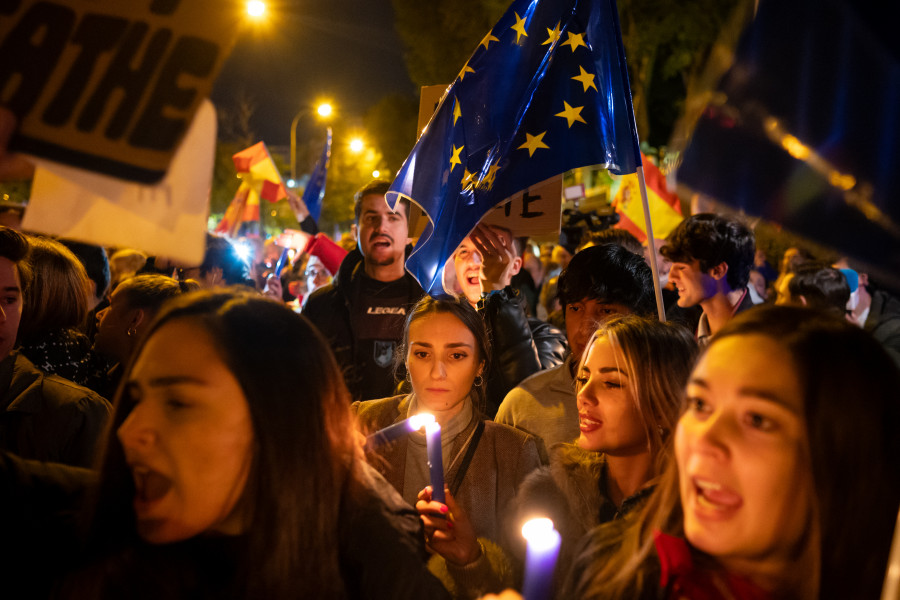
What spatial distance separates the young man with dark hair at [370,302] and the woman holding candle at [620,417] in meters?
1.97

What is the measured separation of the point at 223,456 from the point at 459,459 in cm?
144

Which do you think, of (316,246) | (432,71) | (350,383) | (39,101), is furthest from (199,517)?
(432,71)

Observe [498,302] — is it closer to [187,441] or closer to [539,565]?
[187,441]

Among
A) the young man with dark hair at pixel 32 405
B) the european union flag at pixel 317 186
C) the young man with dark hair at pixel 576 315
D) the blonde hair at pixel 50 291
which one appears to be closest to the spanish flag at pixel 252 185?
the european union flag at pixel 317 186

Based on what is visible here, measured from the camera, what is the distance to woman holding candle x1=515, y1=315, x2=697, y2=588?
2.46 m

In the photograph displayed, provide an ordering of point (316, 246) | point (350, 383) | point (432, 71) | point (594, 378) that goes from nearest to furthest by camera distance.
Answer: point (594, 378) → point (350, 383) → point (316, 246) → point (432, 71)

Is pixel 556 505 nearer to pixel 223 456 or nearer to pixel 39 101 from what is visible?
pixel 223 456

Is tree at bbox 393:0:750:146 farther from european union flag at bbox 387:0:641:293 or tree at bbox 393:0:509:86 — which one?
european union flag at bbox 387:0:641:293

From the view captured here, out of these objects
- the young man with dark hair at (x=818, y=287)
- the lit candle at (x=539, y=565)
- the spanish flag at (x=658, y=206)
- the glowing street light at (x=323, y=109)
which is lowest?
the lit candle at (x=539, y=565)

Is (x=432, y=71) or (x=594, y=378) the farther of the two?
(x=432, y=71)

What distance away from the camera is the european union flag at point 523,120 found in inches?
125

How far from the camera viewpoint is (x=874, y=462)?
1.41m

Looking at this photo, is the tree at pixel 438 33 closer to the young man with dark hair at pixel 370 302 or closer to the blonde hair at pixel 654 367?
the young man with dark hair at pixel 370 302

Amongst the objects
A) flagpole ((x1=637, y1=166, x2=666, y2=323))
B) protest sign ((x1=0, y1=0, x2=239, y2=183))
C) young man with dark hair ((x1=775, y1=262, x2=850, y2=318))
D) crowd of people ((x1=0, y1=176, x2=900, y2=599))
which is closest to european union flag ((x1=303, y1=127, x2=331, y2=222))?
young man with dark hair ((x1=775, y1=262, x2=850, y2=318))
